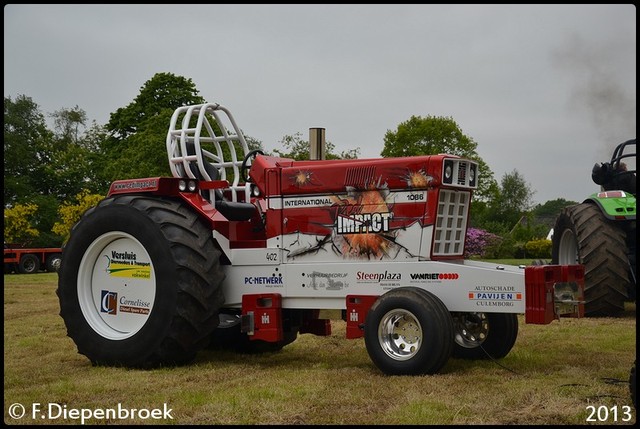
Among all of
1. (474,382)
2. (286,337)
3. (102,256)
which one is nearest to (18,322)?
(102,256)

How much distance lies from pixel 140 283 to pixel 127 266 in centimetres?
25

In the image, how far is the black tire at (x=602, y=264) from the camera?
1101 cm

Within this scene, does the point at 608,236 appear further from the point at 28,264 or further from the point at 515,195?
the point at 515,195

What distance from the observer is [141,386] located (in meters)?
6.78

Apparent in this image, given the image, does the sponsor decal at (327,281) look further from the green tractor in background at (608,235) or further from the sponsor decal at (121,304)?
the green tractor in background at (608,235)

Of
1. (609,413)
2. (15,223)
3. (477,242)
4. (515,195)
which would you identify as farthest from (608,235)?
(515,195)

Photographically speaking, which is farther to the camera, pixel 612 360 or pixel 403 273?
pixel 612 360

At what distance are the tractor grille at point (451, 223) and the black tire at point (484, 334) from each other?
2.19ft

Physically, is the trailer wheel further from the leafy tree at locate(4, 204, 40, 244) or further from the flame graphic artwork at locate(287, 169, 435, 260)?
the leafy tree at locate(4, 204, 40, 244)

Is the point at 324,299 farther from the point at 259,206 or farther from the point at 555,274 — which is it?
the point at 555,274

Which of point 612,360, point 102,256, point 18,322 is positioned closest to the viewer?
point 612,360

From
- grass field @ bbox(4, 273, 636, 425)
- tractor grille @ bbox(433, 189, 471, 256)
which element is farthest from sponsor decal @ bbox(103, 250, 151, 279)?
tractor grille @ bbox(433, 189, 471, 256)

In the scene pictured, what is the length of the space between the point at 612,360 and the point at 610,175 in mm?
5235

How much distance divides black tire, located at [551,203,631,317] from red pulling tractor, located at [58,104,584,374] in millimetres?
3505
